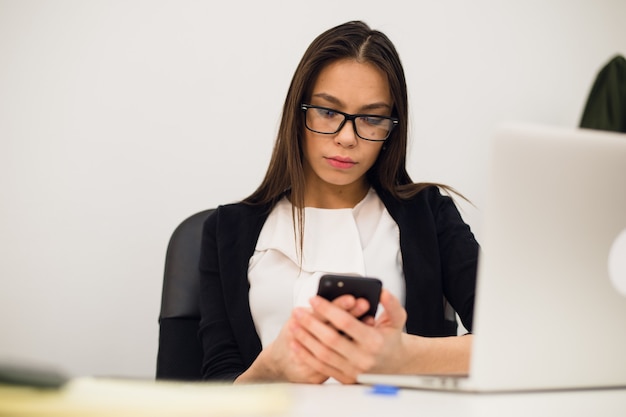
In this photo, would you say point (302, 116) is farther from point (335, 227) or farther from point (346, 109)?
point (335, 227)

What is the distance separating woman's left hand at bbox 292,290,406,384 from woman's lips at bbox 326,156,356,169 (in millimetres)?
554

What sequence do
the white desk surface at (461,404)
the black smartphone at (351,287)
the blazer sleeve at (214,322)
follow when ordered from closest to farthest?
Answer: the white desk surface at (461,404) → the black smartphone at (351,287) → the blazer sleeve at (214,322)

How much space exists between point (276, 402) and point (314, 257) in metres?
0.99

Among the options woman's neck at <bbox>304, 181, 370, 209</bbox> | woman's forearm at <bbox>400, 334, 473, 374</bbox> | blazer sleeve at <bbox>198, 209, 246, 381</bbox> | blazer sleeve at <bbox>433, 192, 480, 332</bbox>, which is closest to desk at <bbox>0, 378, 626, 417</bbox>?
woman's forearm at <bbox>400, 334, 473, 374</bbox>

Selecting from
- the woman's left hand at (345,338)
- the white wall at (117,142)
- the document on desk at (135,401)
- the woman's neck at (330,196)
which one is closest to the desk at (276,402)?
the document on desk at (135,401)

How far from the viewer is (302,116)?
5.21 feet

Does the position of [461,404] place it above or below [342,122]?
below

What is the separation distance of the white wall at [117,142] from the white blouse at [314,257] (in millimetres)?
558

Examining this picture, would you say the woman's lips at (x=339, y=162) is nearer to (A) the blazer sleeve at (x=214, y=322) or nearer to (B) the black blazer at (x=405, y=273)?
(B) the black blazer at (x=405, y=273)

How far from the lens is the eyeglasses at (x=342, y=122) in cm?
152

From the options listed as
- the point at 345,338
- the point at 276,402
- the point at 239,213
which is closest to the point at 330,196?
the point at 239,213

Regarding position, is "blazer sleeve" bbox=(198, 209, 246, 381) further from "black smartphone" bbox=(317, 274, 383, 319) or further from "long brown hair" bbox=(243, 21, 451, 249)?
"black smartphone" bbox=(317, 274, 383, 319)

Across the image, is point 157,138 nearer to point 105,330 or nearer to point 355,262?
point 105,330

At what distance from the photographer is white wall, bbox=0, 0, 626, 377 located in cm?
202
